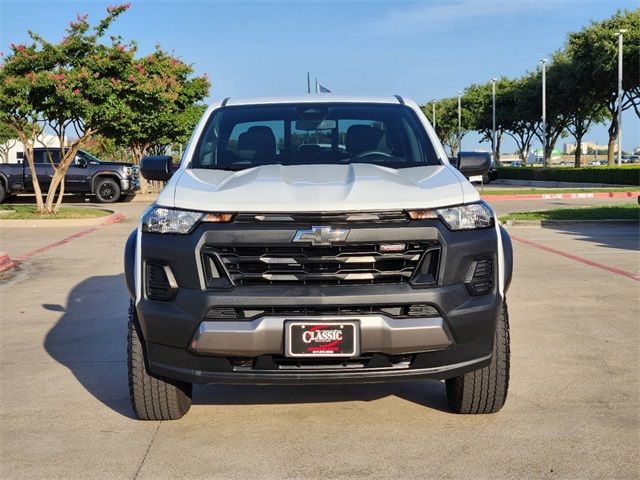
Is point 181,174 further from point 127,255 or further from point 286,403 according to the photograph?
point 286,403

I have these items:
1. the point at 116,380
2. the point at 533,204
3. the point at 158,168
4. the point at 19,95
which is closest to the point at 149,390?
the point at 116,380

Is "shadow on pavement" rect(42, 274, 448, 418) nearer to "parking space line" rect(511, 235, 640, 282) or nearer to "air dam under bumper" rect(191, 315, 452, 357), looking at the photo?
"air dam under bumper" rect(191, 315, 452, 357)

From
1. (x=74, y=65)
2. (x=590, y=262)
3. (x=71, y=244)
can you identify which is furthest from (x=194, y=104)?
(x=590, y=262)

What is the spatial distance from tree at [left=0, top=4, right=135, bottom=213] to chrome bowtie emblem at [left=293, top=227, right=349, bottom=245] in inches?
723

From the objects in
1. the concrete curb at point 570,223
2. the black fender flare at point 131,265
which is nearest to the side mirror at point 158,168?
the black fender flare at point 131,265

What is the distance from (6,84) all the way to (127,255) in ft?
59.2

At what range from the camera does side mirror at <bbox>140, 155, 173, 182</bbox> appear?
546cm

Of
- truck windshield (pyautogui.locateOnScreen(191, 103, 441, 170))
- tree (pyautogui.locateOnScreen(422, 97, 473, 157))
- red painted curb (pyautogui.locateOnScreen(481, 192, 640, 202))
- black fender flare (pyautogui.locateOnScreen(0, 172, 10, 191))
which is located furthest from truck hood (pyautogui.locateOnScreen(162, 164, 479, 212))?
tree (pyautogui.locateOnScreen(422, 97, 473, 157))

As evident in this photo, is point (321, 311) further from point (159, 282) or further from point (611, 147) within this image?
point (611, 147)

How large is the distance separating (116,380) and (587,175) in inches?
1627

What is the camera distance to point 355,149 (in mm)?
5445

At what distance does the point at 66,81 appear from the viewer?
21.1m

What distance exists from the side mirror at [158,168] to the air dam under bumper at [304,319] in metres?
1.74

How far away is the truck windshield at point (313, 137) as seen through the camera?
5336mm
